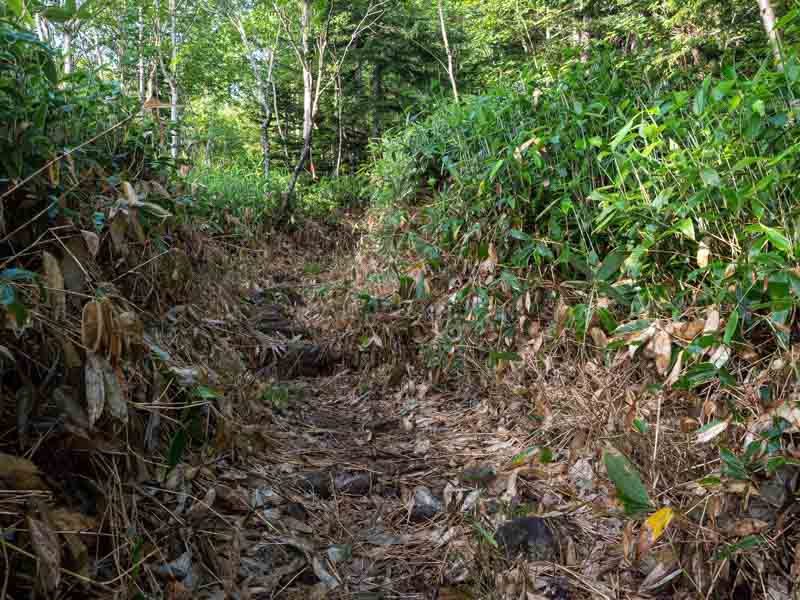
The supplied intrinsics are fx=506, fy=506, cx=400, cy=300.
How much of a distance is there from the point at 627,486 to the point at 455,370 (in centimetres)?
171

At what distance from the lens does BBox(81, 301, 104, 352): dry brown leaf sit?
106 cm

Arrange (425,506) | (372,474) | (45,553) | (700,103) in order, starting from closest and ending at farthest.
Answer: (45,553) < (700,103) < (425,506) < (372,474)

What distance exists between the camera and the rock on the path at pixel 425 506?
187cm

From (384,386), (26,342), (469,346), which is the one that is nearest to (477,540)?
(469,346)

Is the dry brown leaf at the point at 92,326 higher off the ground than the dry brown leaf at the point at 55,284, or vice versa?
the dry brown leaf at the point at 55,284

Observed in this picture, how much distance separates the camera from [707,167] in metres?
1.66

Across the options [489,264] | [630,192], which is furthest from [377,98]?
[630,192]

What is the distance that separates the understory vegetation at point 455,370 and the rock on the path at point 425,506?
1 cm

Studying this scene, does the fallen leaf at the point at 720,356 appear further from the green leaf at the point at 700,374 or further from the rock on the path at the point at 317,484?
the rock on the path at the point at 317,484

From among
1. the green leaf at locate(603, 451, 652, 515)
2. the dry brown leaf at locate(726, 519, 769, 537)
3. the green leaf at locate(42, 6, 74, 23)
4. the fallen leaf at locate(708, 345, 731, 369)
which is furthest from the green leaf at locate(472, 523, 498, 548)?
the green leaf at locate(42, 6, 74, 23)

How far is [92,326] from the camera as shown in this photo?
107 centimetres

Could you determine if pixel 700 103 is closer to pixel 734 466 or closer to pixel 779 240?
pixel 779 240

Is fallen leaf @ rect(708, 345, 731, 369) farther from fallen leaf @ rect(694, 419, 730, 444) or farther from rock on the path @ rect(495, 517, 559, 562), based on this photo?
rock on the path @ rect(495, 517, 559, 562)

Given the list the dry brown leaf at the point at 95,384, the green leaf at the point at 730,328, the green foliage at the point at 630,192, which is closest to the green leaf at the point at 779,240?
the green foliage at the point at 630,192
